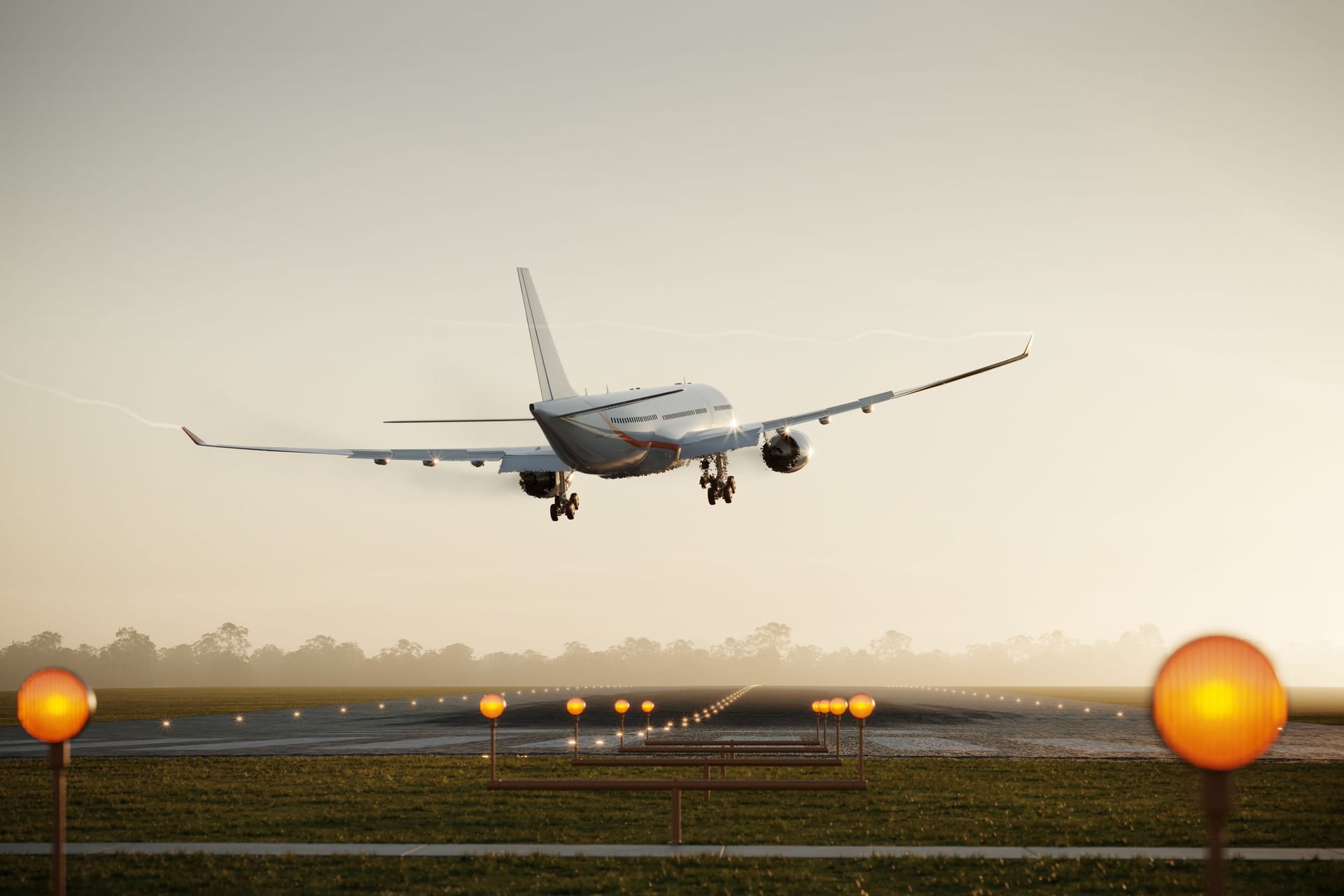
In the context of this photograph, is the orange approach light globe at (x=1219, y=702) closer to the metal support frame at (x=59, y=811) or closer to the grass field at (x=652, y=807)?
the metal support frame at (x=59, y=811)

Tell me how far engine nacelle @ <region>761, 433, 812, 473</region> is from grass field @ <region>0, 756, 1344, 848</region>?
13.9 m

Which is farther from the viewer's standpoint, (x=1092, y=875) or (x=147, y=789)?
(x=147, y=789)

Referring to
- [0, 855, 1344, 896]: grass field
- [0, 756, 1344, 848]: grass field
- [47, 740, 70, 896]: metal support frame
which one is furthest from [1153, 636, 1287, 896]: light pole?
[0, 756, 1344, 848]: grass field

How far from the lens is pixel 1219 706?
5840 mm

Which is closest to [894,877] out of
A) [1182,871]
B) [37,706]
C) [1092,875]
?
[1092,875]

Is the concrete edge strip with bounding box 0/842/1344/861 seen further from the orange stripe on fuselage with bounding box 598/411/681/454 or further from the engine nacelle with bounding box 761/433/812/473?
the engine nacelle with bounding box 761/433/812/473

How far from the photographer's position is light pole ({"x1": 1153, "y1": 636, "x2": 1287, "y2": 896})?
5754 millimetres

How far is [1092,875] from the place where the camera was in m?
17.1

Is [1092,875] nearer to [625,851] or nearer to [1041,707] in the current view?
[625,851]

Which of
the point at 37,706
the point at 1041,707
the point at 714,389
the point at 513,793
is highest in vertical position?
the point at 714,389

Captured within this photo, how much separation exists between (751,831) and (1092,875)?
6.56 m

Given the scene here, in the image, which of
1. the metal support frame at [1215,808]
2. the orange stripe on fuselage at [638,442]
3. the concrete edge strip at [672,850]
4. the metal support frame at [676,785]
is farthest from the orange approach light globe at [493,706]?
the orange stripe on fuselage at [638,442]

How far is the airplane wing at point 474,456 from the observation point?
139 feet

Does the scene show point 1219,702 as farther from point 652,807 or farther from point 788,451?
point 788,451
